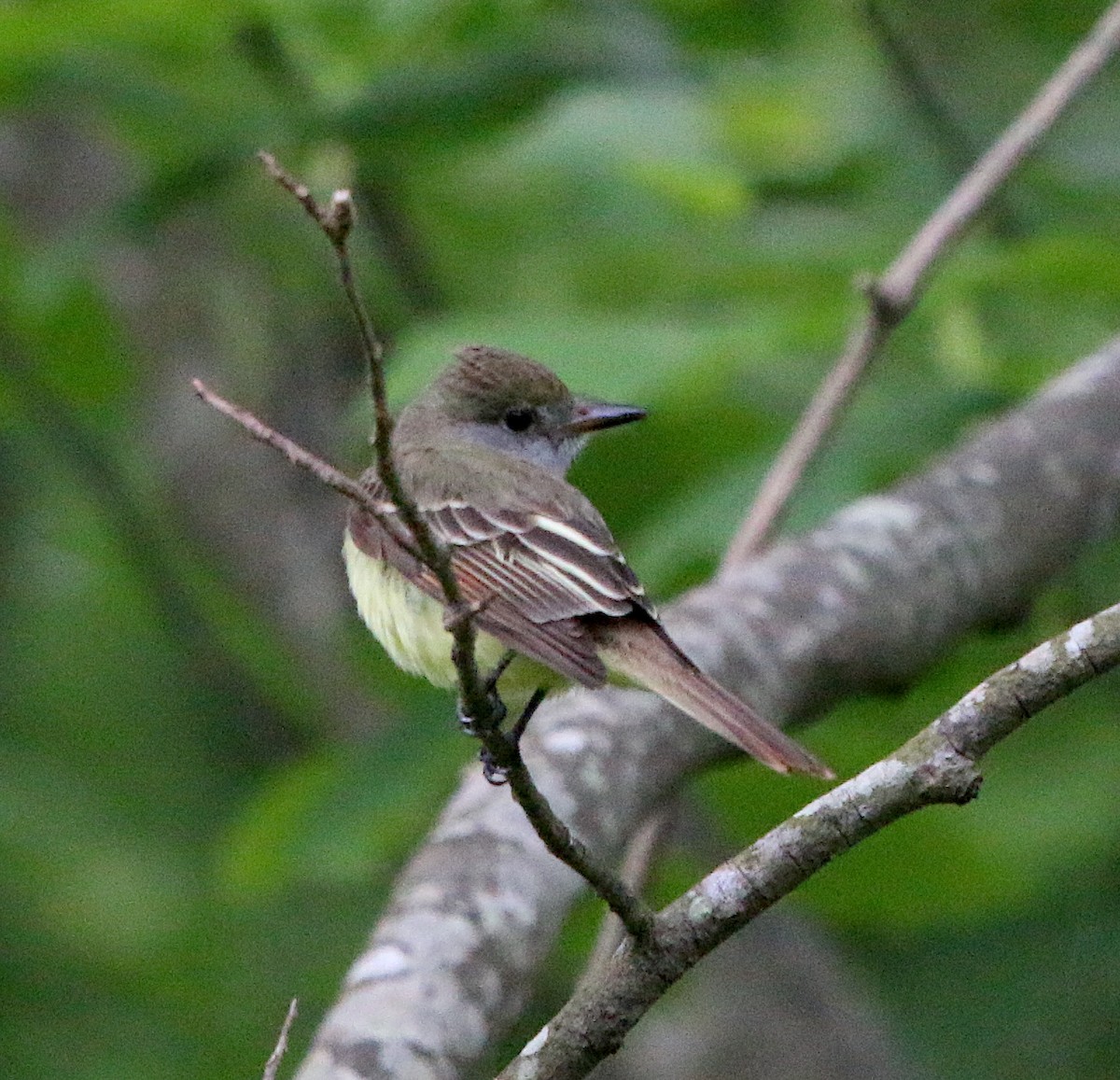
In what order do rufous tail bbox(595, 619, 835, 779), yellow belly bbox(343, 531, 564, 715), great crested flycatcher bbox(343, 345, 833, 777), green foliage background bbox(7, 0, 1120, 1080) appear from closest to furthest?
rufous tail bbox(595, 619, 835, 779) < great crested flycatcher bbox(343, 345, 833, 777) < yellow belly bbox(343, 531, 564, 715) < green foliage background bbox(7, 0, 1120, 1080)

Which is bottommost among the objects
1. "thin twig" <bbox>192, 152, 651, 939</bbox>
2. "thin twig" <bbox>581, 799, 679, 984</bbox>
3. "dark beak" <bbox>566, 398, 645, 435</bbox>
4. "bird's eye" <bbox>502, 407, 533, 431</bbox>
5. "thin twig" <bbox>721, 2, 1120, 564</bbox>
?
"thin twig" <bbox>581, 799, 679, 984</bbox>

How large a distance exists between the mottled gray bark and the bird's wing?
517mm

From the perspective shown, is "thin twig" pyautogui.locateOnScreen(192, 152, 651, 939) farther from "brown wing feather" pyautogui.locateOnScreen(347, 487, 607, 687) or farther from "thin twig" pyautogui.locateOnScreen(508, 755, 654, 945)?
"brown wing feather" pyautogui.locateOnScreen(347, 487, 607, 687)

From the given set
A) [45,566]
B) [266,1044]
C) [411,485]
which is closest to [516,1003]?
[411,485]

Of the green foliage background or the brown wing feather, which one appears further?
the green foliage background

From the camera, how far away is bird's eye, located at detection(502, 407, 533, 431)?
15.6ft

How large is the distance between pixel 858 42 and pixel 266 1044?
3749mm

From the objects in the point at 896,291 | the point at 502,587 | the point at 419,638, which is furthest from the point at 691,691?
the point at 896,291

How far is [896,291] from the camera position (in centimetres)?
514

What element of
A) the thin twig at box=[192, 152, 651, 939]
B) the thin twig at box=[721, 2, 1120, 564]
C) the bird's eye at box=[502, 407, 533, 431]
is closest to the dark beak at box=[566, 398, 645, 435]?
the bird's eye at box=[502, 407, 533, 431]

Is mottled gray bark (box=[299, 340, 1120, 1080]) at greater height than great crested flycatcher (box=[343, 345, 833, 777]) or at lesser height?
lesser

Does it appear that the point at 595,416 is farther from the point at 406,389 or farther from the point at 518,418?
the point at 406,389

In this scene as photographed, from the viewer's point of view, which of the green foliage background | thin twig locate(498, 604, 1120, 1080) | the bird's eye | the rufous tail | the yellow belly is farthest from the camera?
the green foliage background

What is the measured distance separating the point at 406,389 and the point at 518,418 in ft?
0.97
